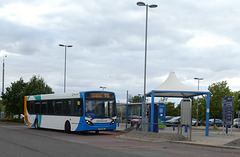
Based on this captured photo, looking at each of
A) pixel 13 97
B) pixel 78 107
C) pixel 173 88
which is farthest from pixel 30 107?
pixel 13 97

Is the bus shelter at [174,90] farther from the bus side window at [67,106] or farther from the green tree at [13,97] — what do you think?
the green tree at [13,97]

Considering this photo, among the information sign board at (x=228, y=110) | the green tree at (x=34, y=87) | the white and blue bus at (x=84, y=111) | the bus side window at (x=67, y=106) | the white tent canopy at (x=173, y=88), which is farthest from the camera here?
the green tree at (x=34, y=87)

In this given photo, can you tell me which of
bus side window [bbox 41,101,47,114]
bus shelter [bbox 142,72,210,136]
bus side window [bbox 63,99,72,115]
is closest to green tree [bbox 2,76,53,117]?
bus side window [bbox 41,101,47,114]

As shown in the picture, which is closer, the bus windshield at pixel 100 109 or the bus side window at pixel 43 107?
the bus windshield at pixel 100 109

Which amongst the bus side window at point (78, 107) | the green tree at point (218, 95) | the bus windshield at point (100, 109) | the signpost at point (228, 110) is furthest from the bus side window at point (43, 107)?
the green tree at point (218, 95)

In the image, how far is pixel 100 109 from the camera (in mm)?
25031

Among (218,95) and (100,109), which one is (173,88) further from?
(218,95)

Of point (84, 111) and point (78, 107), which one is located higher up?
point (78, 107)

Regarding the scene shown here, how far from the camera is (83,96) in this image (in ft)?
81.3

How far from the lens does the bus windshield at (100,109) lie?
2458 cm

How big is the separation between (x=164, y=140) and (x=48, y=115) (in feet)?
41.2

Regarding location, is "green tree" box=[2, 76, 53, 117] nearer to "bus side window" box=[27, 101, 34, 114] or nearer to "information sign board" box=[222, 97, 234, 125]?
"bus side window" box=[27, 101, 34, 114]

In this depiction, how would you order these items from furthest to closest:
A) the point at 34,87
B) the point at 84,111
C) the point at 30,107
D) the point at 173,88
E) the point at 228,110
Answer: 1. the point at 34,87
2. the point at 30,107
3. the point at 228,110
4. the point at 173,88
5. the point at 84,111

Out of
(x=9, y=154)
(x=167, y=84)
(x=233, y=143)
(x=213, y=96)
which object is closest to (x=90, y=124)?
(x=167, y=84)
